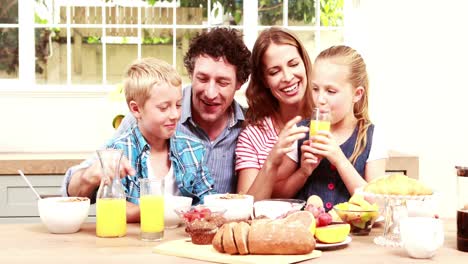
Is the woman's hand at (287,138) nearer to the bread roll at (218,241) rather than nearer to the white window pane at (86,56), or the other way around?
the bread roll at (218,241)

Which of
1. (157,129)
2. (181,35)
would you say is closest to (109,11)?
(181,35)

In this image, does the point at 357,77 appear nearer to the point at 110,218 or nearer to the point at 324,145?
the point at 324,145

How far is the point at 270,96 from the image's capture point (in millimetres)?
2869

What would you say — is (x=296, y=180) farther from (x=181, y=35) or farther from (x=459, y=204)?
(x=181, y=35)

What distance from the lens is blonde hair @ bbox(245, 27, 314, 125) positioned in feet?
9.27

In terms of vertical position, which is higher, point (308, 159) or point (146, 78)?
point (146, 78)

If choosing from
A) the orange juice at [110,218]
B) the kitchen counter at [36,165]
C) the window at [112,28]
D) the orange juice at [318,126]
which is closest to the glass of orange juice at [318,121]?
the orange juice at [318,126]

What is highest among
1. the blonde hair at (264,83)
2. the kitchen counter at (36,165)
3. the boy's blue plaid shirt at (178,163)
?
the blonde hair at (264,83)

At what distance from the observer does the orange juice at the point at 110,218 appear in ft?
6.78

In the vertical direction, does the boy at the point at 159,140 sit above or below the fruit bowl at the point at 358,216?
above

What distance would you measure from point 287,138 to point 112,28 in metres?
2.48

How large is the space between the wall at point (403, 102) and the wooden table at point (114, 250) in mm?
2314

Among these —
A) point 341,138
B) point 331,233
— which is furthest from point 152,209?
point 341,138

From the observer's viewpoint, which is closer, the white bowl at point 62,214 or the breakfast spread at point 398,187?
the breakfast spread at point 398,187
